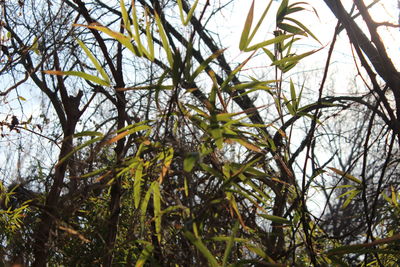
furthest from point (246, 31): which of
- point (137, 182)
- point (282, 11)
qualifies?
point (137, 182)

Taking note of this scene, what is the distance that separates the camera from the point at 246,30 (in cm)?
76

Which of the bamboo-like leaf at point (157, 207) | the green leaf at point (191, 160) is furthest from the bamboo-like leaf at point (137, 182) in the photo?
the green leaf at point (191, 160)

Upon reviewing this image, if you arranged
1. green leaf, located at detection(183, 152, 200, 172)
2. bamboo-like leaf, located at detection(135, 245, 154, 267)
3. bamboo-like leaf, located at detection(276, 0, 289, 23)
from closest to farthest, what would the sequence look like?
green leaf, located at detection(183, 152, 200, 172)
bamboo-like leaf, located at detection(135, 245, 154, 267)
bamboo-like leaf, located at detection(276, 0, 289, 23)

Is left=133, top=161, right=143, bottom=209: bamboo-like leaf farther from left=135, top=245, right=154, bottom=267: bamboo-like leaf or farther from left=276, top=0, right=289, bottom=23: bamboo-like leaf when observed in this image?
left=276, top=0, right=289, bottom=23: bamboo-like leaf

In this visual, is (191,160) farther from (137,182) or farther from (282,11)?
(282,11)

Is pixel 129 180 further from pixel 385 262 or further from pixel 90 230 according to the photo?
pixel 385 262

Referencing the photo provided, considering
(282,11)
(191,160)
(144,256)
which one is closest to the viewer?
(191,160)

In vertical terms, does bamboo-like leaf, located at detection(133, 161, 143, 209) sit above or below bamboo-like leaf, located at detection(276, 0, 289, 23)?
below

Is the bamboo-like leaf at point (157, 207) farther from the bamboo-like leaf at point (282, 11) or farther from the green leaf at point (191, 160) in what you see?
the bamboo-like leaf at point (282, 11)

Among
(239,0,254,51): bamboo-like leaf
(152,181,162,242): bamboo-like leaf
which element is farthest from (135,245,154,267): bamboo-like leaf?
(239,0,254,51): bamboo-like leaf

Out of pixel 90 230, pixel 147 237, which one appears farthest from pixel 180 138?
pixel 90 230

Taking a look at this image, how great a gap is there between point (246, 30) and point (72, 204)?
1.28ft

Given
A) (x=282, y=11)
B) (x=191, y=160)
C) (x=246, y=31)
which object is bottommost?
(x=191, y=160)

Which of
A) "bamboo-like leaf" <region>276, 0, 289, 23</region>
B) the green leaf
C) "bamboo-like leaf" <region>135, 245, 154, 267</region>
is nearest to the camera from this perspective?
the green leaf
